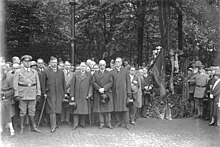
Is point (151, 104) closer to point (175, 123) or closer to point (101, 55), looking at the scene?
point (175, 123)

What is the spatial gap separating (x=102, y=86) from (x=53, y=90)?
135cm

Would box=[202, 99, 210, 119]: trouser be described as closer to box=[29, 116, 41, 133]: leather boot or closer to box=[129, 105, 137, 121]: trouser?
box=[129, 105, 137, 121]: trouser

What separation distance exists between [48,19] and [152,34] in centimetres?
640

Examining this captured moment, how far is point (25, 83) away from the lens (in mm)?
7988

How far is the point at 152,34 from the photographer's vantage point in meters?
19.2

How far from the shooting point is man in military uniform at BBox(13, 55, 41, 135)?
311 inches

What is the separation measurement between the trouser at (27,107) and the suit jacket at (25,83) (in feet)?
0.48

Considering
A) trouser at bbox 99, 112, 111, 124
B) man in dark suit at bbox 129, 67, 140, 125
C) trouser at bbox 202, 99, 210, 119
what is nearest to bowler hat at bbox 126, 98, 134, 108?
man in dark suit at bbox 129, 67, 140, 125

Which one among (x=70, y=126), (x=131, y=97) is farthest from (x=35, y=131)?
(x=131, y=97)

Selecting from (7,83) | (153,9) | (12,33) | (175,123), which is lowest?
(175,123)

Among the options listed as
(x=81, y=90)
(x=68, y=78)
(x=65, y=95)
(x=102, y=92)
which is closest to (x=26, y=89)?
(x=65, y=95)

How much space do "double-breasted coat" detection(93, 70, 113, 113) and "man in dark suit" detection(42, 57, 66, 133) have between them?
945 millimetres

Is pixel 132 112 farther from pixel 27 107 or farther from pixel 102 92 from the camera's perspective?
pixel 27 107

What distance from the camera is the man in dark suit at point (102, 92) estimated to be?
8716 mm
